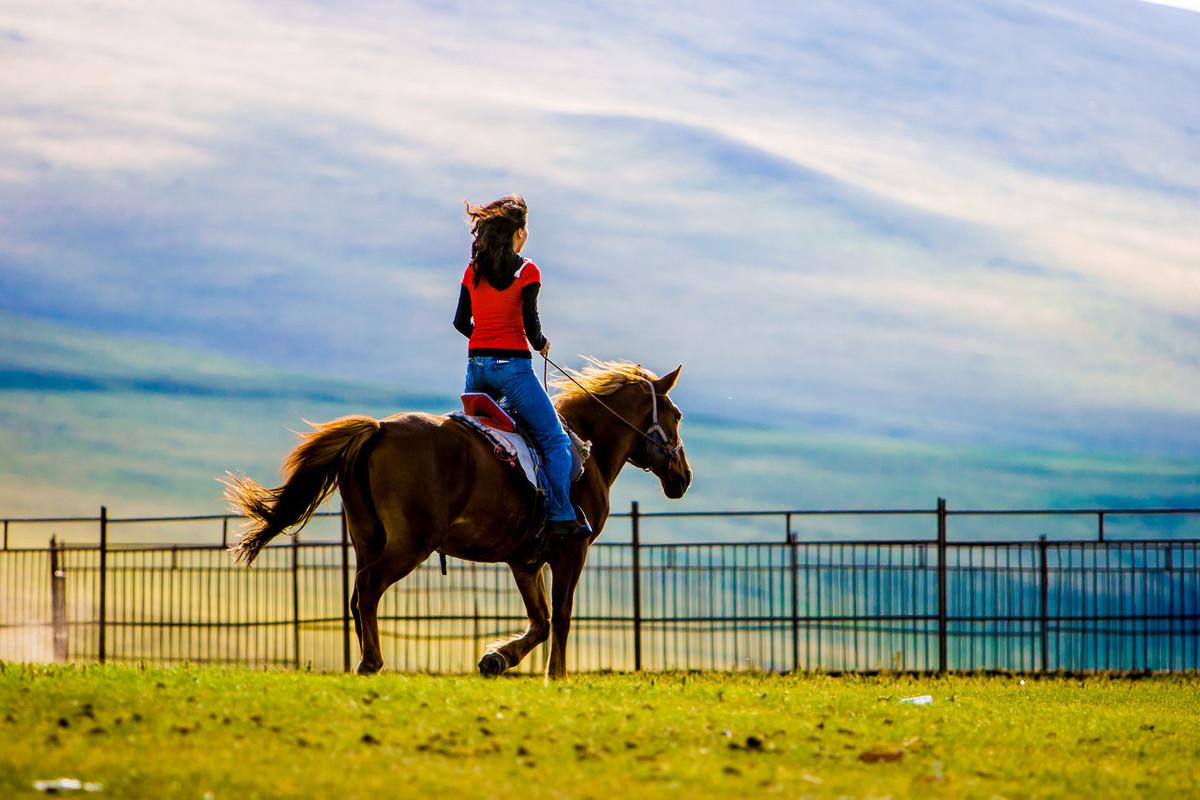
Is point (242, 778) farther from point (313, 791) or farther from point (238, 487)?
point (238, 487)

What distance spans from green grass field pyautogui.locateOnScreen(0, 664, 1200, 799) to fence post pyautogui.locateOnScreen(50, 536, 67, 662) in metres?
11.1

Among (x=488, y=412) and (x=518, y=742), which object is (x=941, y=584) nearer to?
(x=488, y=412)

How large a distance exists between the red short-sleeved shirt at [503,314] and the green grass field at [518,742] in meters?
2.62

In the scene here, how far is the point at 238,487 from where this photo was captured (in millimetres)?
11117

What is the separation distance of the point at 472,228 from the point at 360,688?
3.72 meters

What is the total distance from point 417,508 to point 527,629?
2.15 metres

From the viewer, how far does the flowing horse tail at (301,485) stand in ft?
34.7

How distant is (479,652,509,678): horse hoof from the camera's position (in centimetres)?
1134

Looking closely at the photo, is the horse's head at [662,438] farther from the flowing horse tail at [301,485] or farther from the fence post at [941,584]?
the fence post at [941,584]

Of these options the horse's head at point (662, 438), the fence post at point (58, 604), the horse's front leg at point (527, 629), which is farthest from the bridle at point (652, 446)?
the fence post at point (58, 604)

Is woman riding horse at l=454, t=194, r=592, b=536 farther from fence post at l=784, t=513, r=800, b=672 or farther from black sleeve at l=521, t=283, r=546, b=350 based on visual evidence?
fence post at l=784, t=513, r=800, b=672

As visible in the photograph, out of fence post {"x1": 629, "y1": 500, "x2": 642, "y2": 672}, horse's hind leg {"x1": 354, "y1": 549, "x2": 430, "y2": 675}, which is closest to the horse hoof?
horse's hind leg {"x1": 354, "y1": 549, "x2": 430, "y2": 675}

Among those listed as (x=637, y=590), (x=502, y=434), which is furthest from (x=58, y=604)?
(x=502, y=434)

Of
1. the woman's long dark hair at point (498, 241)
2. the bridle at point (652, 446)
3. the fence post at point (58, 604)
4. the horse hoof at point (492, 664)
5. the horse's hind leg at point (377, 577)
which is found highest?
the woman's long dark hair at point (498, 241)
